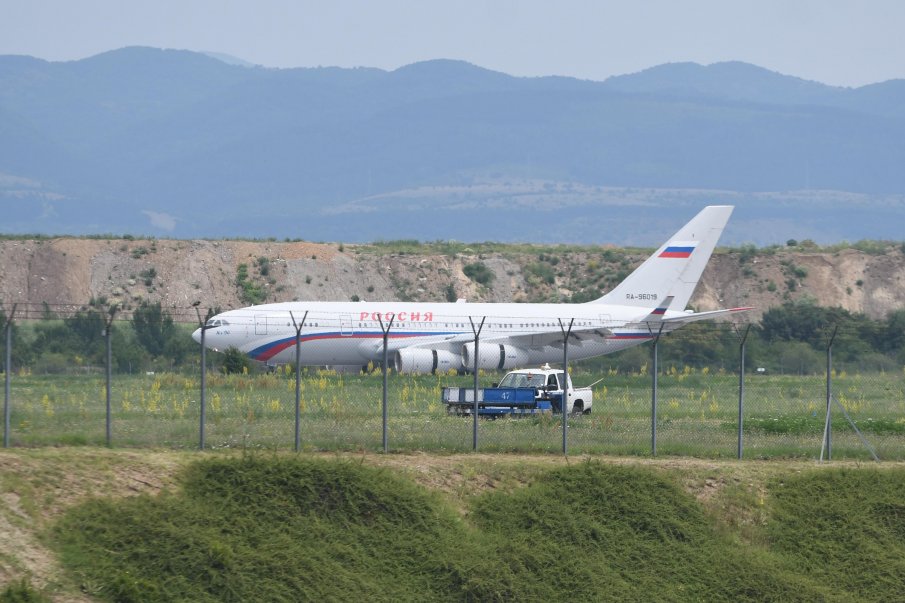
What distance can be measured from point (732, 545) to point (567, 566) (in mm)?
2973

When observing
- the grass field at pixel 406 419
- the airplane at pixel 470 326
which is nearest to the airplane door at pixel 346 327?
the airplane at pixel 470 326

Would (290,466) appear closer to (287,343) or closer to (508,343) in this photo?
(287,343)

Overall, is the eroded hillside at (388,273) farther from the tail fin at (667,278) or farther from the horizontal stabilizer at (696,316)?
the horizontal stabilizer at (696,316)

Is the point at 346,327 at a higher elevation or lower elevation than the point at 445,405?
higher

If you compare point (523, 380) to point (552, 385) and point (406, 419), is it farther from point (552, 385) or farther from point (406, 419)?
point (406, 419)

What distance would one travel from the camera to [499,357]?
176 ft

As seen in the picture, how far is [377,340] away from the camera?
5250cm

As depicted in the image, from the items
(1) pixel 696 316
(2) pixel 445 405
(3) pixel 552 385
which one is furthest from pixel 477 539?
(1) pixel 696 316

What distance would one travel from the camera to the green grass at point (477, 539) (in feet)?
64.0

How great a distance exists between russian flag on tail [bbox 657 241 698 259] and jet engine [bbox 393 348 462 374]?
11.5 meters

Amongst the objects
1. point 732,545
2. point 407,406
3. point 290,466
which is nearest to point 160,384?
point 407,406

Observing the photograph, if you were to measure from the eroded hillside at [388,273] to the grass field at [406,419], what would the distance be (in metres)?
44.7

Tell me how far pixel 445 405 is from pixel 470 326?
702 inches

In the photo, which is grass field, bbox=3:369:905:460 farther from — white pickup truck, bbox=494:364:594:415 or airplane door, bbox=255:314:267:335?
airplane door, bbox=255:314:267:335
